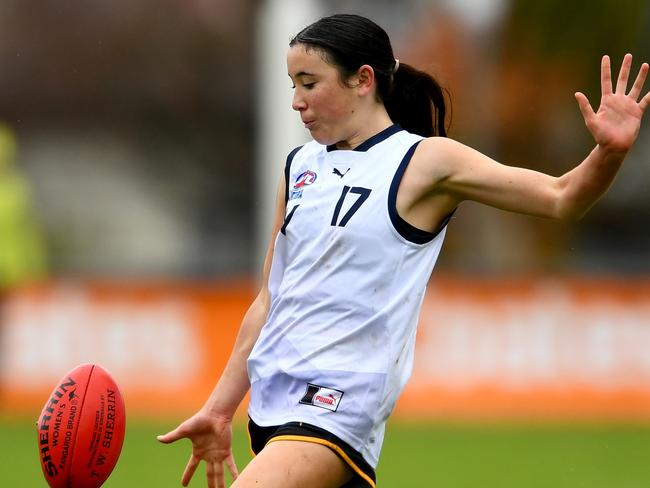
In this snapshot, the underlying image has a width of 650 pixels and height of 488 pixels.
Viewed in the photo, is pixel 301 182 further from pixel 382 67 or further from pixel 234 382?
pixel 234 382

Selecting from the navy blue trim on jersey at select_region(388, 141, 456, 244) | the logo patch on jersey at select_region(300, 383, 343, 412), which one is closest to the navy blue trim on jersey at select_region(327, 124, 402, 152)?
the navy blue trim on jersey at select_region(388, 141, 456, 244)

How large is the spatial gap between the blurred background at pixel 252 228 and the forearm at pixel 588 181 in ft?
4.05

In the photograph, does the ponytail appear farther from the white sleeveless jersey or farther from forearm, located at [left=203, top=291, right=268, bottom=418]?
forearm, located at [left=203, top=291, right=268, bottom=418]

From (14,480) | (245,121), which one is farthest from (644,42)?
(14,480)

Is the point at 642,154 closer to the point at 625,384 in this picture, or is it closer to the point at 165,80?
the point at 165,80

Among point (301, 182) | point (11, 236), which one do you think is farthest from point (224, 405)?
point (11, 236)

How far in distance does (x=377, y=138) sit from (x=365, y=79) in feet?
0.65

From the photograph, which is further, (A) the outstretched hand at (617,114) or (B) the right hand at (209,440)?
(B) the right hand at (209,440)

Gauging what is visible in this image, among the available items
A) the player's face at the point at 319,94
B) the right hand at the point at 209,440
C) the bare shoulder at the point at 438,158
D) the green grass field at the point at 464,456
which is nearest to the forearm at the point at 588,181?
the bare shoulder at the point at 438,158

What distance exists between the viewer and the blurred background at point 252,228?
38.4ft

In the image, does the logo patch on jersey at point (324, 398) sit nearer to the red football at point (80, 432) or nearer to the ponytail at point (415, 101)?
the red football at point (80, 432)

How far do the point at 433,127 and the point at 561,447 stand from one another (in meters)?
6.03

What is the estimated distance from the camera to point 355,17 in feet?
14.5

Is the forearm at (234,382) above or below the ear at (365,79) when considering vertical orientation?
below
